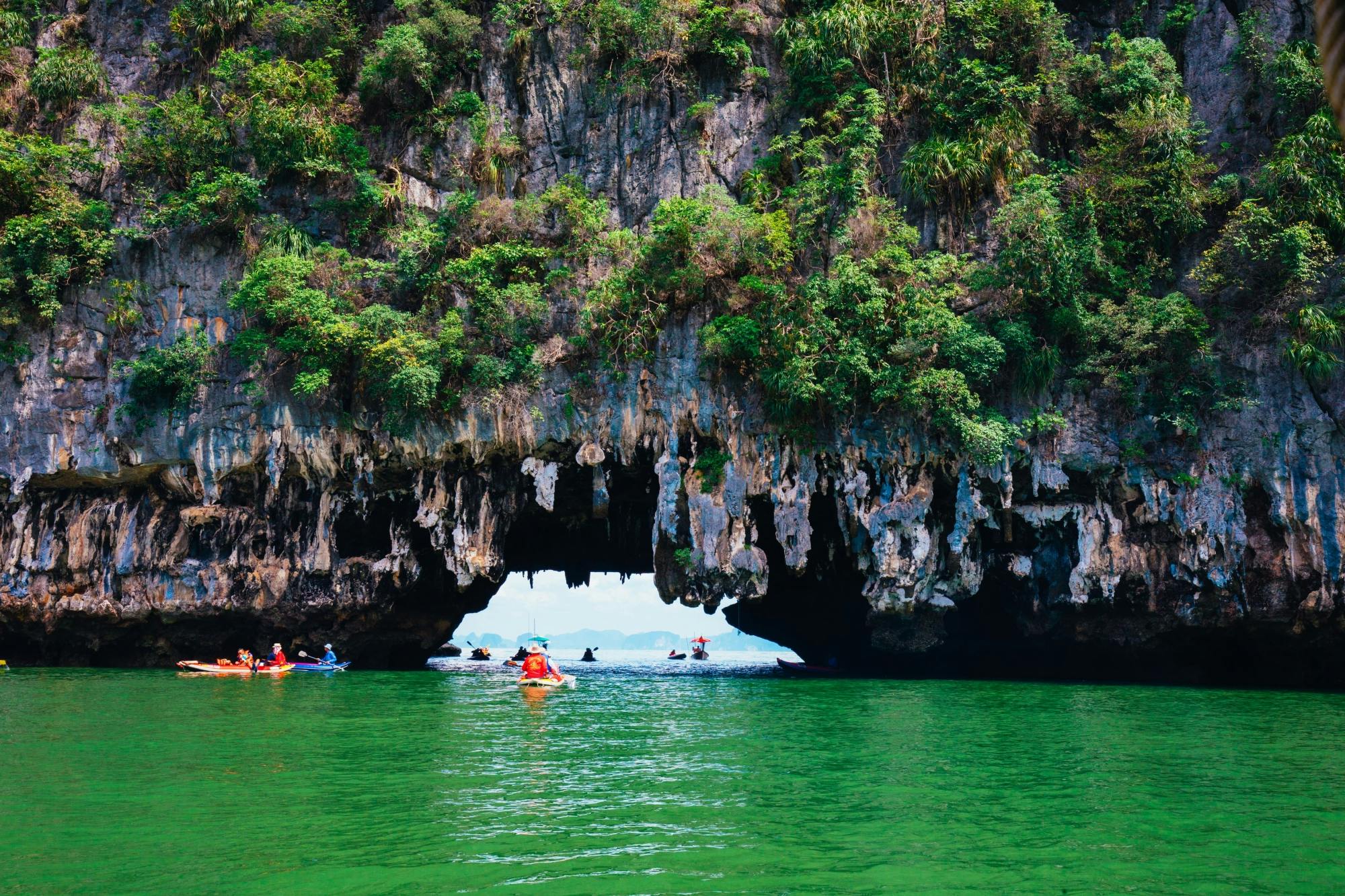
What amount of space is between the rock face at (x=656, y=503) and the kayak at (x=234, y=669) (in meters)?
1.67

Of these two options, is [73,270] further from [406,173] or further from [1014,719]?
[1014,719]

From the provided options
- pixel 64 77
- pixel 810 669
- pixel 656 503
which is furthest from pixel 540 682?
pixel 64 77

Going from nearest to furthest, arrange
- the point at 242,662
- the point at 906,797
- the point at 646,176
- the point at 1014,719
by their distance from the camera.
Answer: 1. the point at 906,797
2. the point at 1014,719
3. the point at 242,662
4. the point at 646,176

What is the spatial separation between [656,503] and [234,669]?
38.8 feet

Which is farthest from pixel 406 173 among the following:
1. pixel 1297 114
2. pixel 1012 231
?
pixel 1297 114

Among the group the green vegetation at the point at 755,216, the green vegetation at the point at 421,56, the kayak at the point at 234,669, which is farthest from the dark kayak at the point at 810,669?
the green vegetation at the point at 421,56

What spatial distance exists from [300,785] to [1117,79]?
2601cm

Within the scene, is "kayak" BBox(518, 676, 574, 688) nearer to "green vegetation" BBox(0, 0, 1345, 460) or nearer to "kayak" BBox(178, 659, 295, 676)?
"green vegetation" BBox(0, 0, 1345, 460)

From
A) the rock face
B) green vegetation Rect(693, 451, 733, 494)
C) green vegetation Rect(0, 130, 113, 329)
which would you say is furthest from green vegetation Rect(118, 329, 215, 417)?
green vegetation Rect(693, 451, 733, 494)

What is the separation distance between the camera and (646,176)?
93.1 ft

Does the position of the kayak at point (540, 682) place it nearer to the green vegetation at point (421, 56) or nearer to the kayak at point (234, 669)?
the kayak at point (234, 669)

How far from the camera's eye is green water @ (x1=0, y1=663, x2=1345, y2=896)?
790 cm

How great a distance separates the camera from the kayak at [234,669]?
25.4 metres

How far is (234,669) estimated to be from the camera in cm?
2556
